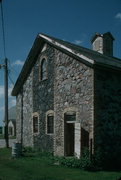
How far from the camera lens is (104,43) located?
75.2 ft

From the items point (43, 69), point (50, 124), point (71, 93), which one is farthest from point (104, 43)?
point (71, 93)

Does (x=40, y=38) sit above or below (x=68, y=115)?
above

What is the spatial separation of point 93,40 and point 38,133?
1036cm

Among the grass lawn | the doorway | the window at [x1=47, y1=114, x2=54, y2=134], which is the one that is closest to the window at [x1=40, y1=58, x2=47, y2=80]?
the window at [x1=47, y1=114, x2=54, y2=134]

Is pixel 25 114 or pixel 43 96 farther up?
pixel 43 96

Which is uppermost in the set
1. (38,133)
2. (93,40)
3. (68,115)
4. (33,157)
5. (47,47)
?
(93,40)

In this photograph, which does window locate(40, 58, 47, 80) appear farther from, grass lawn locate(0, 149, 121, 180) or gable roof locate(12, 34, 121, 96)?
grass lawn locate(0, 149, 121, 180)

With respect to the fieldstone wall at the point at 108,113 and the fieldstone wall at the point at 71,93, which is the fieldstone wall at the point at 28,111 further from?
the fieldstone wall at the point at 108,113

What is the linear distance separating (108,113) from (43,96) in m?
5.10

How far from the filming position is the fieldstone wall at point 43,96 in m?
16.1

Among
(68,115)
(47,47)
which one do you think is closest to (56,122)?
(68,115)

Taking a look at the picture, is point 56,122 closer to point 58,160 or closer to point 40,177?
point 58,160

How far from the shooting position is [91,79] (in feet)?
42.0

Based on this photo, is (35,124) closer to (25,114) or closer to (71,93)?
(25,114)
